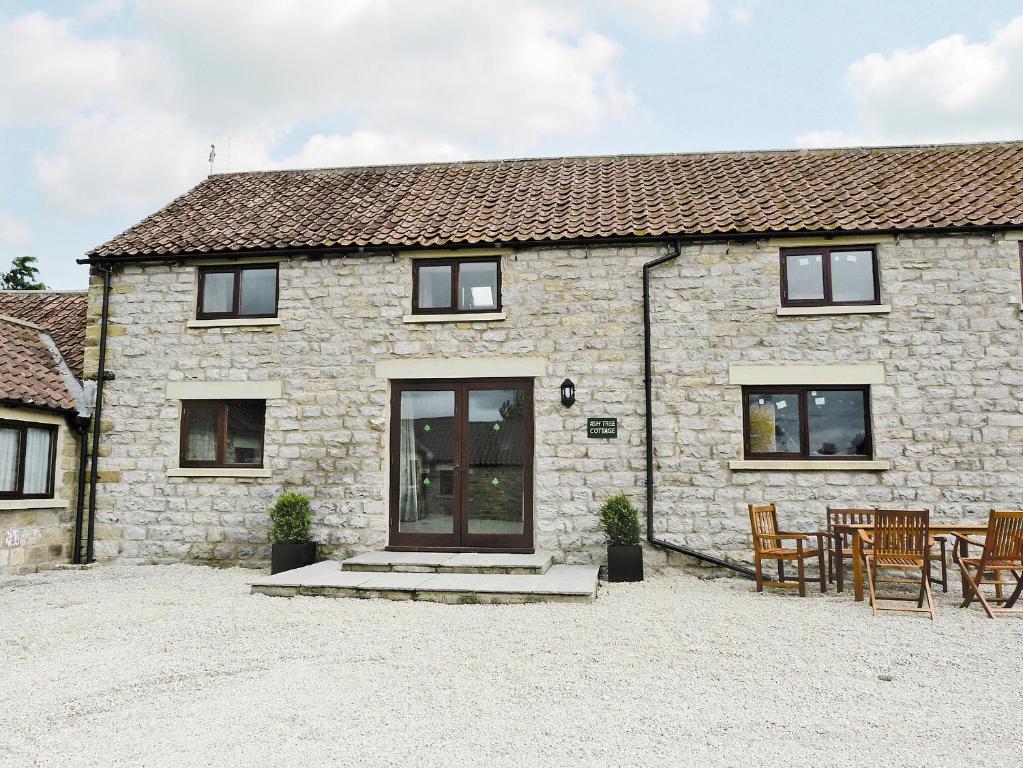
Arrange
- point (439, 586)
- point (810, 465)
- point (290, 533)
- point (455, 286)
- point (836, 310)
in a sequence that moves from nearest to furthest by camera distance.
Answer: point (439, 586) < point (810, 465) < point (290, 533) < point (836, 310) < point (455, 286)

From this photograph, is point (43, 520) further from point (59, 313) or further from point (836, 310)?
point (836, 310)

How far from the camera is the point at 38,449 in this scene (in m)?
10.6

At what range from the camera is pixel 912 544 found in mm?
7566

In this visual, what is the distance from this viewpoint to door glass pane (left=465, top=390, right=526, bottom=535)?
10.3 meters

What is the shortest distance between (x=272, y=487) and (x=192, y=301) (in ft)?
10.3

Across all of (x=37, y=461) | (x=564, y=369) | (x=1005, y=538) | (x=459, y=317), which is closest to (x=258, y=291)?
(x=459, y=317)

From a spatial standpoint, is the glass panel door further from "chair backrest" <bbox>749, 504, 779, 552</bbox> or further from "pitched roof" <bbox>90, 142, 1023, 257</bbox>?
"chair backrest" <bbox>749, 504, 779, 552</bbox>

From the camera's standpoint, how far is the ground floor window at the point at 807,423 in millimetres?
9891

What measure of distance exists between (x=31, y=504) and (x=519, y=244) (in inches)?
302

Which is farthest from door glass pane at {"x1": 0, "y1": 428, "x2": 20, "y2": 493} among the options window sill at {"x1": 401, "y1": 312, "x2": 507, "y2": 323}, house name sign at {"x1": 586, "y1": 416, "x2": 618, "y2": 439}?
house name sign at {"x1": 586, "y1": 416, "x2": 618, "y2": 439}

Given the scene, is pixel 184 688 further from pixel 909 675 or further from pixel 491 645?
pixel 909 675

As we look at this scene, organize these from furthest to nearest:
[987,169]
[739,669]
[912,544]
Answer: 1. [987,169]
2. [912,544]
3. [739,669]

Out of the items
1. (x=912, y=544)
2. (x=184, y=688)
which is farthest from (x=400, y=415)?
(x=912, y=544)

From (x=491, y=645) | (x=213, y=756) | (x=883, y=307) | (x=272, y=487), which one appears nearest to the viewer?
(x=213, y=756)
